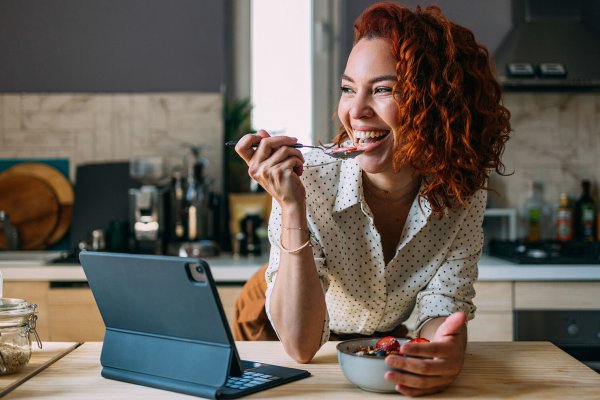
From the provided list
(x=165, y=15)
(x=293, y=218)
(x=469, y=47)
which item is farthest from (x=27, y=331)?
(x=165, y=15)

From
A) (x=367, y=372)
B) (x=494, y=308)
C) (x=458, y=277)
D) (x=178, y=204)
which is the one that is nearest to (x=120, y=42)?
(x=178, y=204)

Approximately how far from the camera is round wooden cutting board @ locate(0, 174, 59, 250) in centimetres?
344

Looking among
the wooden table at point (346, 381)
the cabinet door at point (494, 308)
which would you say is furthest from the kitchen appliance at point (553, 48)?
the wooden table at point (346, 381)

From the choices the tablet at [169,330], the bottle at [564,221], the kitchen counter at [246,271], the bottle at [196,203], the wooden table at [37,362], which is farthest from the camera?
the bottle at [564,221]

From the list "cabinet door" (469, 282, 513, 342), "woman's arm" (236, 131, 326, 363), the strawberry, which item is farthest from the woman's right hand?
"cabinet door" (469, 282, 513, 342)

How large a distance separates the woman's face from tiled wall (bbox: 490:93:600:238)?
1989 mm

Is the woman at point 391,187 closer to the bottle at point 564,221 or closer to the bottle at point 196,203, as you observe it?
the bottle at point 196,203

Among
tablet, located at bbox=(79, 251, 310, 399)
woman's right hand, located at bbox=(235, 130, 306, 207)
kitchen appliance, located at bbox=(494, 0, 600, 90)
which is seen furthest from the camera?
kitchen appliance, located at bbox=(494, 0, 600, 90)

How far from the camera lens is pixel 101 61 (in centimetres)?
351

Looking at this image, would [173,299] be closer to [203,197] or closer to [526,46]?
[203,197]

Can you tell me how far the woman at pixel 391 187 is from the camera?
149 centimetres

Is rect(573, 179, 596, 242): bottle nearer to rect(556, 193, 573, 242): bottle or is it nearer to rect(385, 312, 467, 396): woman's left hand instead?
rect(556, 193, 573, 242): bottle

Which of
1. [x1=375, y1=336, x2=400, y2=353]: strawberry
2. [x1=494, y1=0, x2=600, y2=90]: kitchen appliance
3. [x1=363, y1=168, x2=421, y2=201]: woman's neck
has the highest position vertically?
[x1=494, y1=0, x2=600, y2=90]: kitchen appliance

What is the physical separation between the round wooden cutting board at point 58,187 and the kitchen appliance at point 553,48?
202 cm
